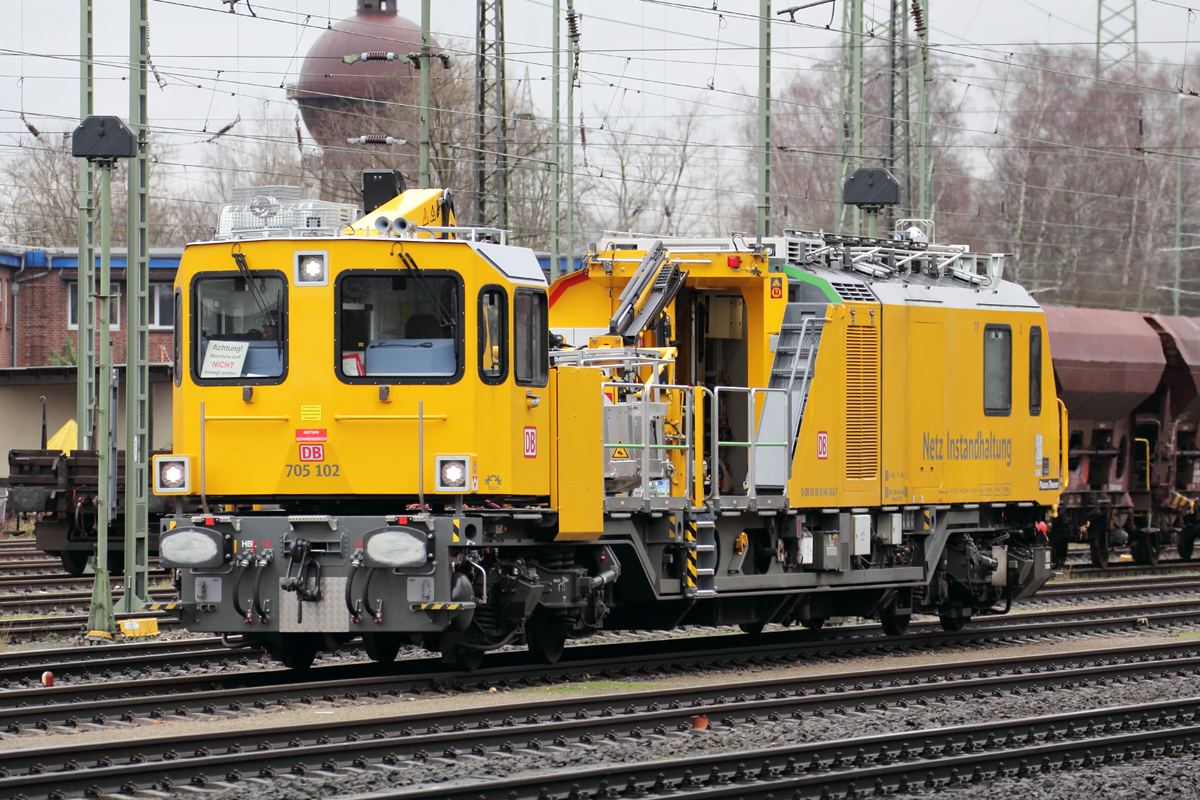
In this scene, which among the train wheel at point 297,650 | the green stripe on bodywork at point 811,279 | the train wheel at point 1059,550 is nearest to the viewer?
the train wheel at point 297,650

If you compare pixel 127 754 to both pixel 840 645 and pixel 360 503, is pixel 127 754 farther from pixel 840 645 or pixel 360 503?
pixel 840 645

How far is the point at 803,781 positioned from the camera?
884cm

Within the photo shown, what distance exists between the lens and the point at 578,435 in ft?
41.9

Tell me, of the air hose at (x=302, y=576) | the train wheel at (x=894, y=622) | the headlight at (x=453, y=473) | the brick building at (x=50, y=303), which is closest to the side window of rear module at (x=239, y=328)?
the air hose at (x=302, y=576)

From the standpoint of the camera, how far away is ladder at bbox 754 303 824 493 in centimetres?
1484

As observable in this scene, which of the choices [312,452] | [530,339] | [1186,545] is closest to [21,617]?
[312,452]

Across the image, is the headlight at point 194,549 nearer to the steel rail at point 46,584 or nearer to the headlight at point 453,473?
the headlight at point 453,473

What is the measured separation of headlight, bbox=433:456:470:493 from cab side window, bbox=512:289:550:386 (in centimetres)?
88

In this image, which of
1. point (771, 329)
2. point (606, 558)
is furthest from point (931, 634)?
point (606, 558)

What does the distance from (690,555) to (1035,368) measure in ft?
18.1

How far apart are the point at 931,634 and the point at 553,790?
910 centimetres

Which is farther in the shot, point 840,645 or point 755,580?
point 840,645

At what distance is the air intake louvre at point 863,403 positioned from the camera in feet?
50.5

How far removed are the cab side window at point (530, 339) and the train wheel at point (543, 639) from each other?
2251mm
